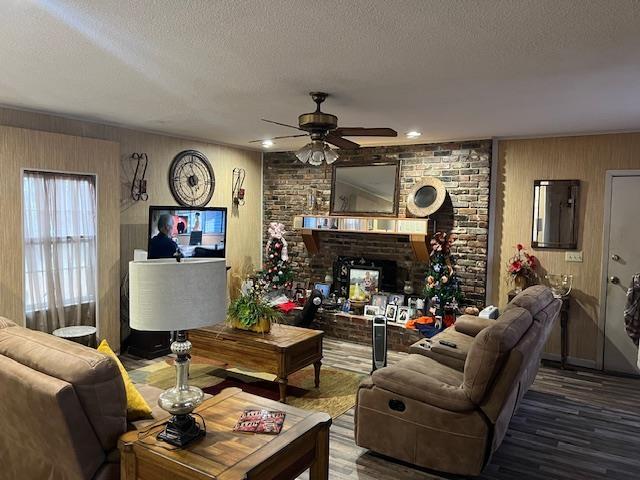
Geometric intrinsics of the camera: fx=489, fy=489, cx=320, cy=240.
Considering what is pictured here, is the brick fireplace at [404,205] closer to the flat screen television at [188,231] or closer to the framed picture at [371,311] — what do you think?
the framed picture at [371,311]

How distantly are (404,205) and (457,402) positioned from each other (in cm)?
356

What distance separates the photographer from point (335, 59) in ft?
9.28

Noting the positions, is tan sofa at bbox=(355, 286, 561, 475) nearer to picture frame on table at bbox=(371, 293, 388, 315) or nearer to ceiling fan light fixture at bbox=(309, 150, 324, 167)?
ceiling fan light fixture at bbox=(309, 150, 324, 167)

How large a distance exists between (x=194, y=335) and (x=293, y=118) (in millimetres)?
2275

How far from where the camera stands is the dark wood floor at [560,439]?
3164mm

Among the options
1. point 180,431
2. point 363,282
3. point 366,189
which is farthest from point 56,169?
point 363,282

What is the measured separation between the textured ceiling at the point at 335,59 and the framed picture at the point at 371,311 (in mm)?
2484

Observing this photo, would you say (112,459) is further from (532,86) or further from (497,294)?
(497,294)

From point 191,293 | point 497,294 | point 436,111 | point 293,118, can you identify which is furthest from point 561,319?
point 191,293

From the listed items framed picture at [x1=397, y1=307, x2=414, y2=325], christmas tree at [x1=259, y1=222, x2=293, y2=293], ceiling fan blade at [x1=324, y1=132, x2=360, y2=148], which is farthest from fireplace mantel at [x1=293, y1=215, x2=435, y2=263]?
ceiling fan blade at [x1=324, y1=132, x2=360, y2=148]

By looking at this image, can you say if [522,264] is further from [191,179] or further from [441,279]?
[191,179]

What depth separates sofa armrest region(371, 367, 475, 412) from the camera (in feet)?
9.68

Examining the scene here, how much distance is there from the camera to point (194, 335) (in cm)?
464

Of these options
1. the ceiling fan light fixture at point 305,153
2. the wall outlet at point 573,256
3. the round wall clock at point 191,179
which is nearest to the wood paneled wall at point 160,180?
the round wall clock at point 191,179
